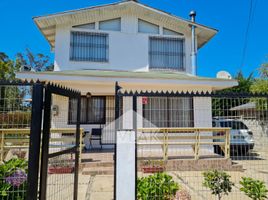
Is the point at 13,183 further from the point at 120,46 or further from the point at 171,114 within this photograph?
the point at 120,46

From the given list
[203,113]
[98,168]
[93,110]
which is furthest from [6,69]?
[203,113]

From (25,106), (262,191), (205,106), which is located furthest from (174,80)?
(25,106)

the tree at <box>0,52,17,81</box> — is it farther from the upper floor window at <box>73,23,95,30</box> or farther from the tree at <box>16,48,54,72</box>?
the upper floor window at <box>73,23,95,30</box>

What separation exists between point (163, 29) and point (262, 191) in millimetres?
10042

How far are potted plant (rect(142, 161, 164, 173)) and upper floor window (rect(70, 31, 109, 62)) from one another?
621 centimetres

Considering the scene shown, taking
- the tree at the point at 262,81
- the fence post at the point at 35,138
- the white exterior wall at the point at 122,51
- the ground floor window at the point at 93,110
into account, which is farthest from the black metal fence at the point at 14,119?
the tree at the point at 262,81

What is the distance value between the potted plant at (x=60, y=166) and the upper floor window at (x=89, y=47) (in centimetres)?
790

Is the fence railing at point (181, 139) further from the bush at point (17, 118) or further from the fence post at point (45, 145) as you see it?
the fence post at point (45, 145)

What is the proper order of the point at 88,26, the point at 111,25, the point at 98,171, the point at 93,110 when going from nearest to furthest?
the point at 98,171 → the point at 93,110 → the point at 88,26 → the point at 111,25

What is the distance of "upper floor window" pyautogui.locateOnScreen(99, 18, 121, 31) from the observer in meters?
11.7

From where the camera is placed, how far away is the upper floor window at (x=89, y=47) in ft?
37.0

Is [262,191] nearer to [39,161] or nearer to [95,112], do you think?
[39,161]

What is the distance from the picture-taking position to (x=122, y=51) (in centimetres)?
1158

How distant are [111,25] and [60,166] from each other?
946 centimetres
